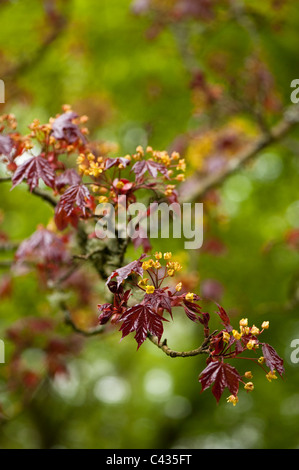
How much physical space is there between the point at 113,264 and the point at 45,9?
405cm

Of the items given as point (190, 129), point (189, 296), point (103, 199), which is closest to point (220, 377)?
point (189, 296)

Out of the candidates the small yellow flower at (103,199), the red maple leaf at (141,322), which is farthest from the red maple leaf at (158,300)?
the small yellow flower at (103,199)

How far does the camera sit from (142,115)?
553 cm

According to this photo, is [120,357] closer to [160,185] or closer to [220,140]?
[220,140]

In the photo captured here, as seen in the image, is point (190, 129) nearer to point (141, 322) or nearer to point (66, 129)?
point (66, 129)

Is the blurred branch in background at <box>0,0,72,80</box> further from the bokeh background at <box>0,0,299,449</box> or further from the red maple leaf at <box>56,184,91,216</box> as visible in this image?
the red maple leaf at <box>56,184,91,216</box>

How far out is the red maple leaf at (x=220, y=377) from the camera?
1.17m

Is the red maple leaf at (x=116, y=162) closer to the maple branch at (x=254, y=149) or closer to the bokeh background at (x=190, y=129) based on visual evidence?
the maple branch at (x=254, y=149)

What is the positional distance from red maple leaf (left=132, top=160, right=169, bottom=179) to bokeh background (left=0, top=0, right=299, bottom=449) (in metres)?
2.09

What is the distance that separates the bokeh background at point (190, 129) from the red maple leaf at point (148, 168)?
209 cm

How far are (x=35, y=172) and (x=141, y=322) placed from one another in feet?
2.21

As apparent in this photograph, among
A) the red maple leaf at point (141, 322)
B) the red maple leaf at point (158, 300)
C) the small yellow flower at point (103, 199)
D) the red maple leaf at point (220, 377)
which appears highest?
the small yellow flower at point (103, 199)

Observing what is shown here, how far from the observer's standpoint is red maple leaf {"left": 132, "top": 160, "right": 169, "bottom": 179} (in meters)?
1.51

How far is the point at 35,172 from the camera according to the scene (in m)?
1.51
